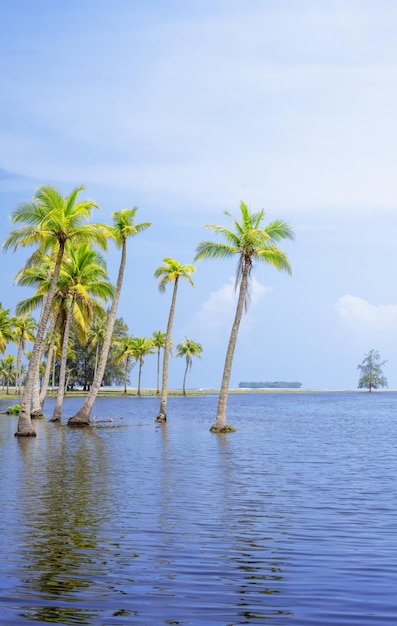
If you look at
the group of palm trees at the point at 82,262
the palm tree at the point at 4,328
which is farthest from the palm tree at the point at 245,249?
the palm tree at the point at 4,328

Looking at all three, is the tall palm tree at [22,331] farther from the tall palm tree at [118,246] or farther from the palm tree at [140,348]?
the tall palm tree at [118,246]

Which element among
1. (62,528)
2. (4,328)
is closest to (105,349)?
(62,528)

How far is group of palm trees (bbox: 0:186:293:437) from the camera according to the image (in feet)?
116

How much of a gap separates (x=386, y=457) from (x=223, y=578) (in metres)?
20.7

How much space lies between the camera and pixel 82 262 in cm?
5028

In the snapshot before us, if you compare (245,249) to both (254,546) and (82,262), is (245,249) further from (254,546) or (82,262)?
(254,546)

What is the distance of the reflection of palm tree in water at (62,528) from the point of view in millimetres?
8688

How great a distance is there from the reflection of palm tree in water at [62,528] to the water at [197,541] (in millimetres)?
34

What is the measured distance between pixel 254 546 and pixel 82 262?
132 feet

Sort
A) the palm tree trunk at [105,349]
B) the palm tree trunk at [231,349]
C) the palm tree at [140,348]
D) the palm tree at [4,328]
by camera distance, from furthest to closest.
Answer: the palm tree at [140,348]
the palm tree at [4,328]
the palm tree trunk at [105,349]
the palm tree trunk at [231,349]

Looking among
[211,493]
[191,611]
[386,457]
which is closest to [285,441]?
[386,457]

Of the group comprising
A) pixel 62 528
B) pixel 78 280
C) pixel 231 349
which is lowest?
pixel 62 528

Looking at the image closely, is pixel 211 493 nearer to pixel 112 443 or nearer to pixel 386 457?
pixel 386 457

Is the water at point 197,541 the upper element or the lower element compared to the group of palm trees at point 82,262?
lower
